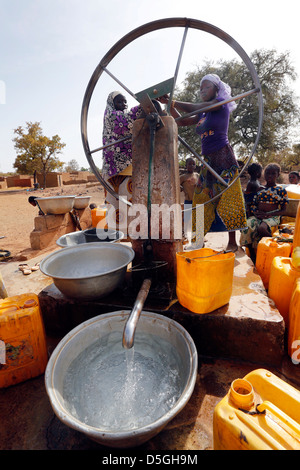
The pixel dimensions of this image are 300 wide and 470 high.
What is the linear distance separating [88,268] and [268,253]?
1.77 m

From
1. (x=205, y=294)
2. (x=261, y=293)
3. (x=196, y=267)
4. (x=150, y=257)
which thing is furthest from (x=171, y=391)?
(x=261, y=293)

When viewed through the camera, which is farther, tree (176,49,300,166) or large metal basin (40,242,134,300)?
tree (176,49,300,166)

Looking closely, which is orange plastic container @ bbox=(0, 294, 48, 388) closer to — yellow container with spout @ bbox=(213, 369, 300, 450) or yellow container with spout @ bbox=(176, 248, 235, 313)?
yellow container with spout @ bbox=(176, 248, 235, 313)

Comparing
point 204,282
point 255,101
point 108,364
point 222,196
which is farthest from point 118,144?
point 255,101

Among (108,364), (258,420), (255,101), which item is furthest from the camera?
(255,101)

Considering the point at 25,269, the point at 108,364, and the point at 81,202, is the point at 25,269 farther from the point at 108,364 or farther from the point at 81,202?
the point at 81,202

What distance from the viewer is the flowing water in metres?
1.11

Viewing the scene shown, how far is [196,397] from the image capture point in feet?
4.34

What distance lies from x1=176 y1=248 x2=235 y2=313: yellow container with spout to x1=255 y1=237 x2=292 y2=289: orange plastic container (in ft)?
3.11

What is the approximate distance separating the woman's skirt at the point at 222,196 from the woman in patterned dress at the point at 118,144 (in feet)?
3.70

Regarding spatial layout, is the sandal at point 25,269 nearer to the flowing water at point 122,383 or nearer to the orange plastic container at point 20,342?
the orange plastic container at point 20,342

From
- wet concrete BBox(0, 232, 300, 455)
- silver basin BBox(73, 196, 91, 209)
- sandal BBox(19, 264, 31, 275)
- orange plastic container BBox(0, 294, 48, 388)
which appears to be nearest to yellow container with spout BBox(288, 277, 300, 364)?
wet concrete BBox(0, 232, 300, 455)

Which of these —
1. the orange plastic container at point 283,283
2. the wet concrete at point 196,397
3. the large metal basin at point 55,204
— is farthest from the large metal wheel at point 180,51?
the large metal basin at point 55,204

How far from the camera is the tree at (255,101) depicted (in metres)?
15.4
